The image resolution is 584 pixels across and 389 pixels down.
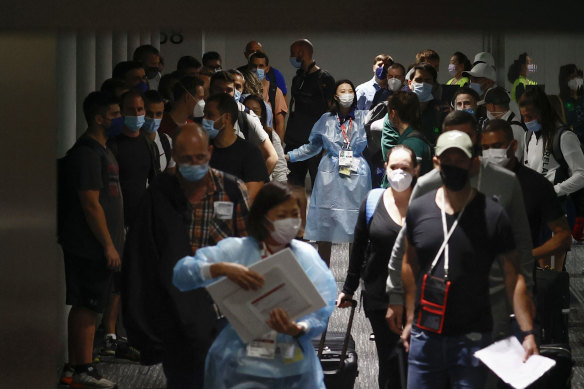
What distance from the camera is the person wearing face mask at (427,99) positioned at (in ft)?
11.5

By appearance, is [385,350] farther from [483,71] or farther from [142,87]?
[142,87]

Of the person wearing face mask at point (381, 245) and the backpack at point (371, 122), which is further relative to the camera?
the backpack at point (371, 122)

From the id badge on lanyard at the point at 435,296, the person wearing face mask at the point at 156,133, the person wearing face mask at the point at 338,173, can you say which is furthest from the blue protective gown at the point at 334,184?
the person wearing face mask at the point at 156,133

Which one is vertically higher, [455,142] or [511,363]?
[455,142]

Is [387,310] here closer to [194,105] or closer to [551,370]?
[551,370]

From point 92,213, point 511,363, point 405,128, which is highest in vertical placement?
point 405,128

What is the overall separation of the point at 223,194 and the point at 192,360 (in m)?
0.61

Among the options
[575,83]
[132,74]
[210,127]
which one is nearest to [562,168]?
[575,83]

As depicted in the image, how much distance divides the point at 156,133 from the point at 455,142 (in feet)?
3.53

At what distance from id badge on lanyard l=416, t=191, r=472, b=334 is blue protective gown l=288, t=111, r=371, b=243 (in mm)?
608

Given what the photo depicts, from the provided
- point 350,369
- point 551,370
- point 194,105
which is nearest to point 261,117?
A: point 194,105

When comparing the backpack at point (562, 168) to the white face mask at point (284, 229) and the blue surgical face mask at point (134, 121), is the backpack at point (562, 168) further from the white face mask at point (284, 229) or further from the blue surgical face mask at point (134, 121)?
the blue surgical face mask at point (134, 121)

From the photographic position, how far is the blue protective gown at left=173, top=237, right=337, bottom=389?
10.1ft

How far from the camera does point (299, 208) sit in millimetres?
3115
